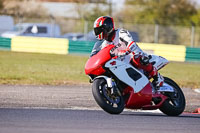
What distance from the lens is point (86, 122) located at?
22.3 ft

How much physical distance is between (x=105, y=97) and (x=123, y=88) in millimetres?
503

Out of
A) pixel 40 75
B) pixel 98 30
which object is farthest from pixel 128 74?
pixel 40 75

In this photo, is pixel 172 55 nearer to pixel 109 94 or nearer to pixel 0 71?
pixel 0 71

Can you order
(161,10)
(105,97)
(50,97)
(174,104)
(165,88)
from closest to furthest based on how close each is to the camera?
(105,97) < (165,88) < (174,104) < (50,97) < (161,10)

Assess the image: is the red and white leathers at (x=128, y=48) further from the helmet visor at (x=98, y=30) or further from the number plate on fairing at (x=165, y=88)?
the number plate on fairing at (x=165, y=88)

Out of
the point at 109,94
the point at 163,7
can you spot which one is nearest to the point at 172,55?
the point at 109,94

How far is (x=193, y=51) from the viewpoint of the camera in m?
26.3

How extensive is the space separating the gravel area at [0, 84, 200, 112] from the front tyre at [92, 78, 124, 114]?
1819 mm

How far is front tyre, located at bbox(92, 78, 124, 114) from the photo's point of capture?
730 cm

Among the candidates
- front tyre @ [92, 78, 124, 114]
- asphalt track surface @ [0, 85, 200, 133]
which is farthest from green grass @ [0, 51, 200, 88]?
front tyre @ [92, 78, 124, 114]

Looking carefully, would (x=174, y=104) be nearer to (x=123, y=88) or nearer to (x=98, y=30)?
(x=123, y=88)

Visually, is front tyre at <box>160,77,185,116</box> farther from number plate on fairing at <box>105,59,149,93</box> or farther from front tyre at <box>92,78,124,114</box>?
front tyre at <box>92,78,124,114</box>

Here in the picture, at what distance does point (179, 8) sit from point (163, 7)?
283 cm

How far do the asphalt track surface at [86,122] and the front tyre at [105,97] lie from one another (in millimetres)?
130
